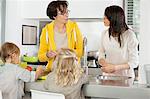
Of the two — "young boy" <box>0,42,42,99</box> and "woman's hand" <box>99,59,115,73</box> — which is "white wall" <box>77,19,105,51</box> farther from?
"young boy" <box>0,42,42,99</box>

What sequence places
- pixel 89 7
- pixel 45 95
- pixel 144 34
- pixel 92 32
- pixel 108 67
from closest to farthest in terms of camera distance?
pixel 45 95
pixel 108 67
pixel 144 34
pixel 89 7
pixel 92 32

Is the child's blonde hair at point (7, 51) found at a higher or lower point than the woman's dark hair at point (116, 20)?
lower

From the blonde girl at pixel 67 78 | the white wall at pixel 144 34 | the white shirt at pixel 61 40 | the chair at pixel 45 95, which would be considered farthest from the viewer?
the white wall at pixel 144 34

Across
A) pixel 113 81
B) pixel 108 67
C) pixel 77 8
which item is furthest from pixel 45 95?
pixel 77 8

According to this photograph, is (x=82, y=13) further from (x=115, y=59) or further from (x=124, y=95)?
(x=124, y=95)

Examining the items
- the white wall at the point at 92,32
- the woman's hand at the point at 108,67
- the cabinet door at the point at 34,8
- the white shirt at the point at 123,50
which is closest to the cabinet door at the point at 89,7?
the white wall at the point at 92,32

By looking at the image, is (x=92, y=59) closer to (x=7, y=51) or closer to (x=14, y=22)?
(x=14, y=22)

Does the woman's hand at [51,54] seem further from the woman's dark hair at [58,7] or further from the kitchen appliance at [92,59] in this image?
the kitchen appliance at [92,59]

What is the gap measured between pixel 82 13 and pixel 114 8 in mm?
1660

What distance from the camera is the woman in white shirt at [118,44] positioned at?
90.4 inches

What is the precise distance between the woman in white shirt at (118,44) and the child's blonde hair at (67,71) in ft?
1.32

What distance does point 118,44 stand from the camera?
7.70ft

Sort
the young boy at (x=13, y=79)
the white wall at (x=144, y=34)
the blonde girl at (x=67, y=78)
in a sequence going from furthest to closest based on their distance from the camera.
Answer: the white wall at (x=144, y=34)
the young boy at (x=13, y=79)
the blonde girl at (x=67, y=78)

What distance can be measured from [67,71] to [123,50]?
61cm
